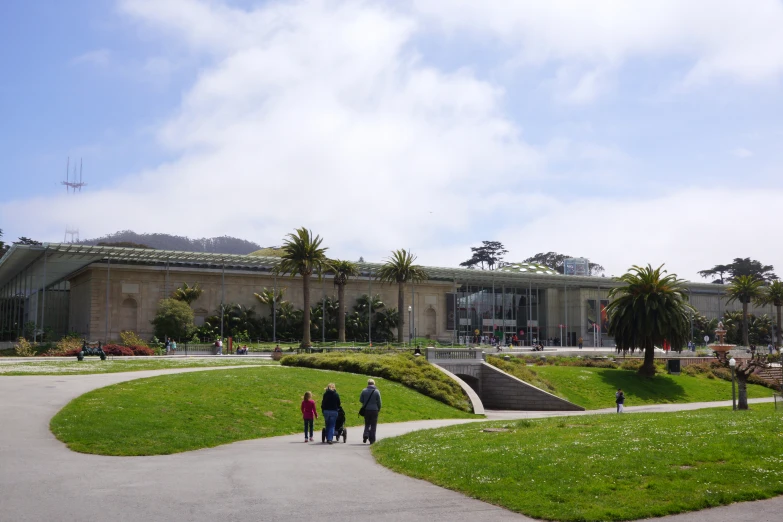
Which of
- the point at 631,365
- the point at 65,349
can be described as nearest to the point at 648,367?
the point at 631,365

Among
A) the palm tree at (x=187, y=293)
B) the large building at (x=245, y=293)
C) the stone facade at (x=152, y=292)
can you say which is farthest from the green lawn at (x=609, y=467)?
the palm tree at (x=187, y=293)

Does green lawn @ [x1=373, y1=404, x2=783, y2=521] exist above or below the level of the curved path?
above

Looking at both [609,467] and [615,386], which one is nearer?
[609,467]

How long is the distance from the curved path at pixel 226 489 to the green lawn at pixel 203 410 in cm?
104

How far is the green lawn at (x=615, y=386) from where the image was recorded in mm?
47528

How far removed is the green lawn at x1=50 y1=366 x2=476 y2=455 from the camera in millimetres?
18938

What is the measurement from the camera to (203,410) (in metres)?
23.8

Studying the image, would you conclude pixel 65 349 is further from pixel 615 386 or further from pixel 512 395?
pixel 615 386

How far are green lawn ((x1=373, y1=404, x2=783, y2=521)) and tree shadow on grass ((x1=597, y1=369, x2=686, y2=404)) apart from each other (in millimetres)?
34320

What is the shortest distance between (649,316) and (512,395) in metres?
16.0

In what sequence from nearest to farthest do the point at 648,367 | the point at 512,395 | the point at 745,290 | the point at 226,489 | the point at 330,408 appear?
the point at 226,489 < the point at 330,408 < the point at 512,395 < the point at 648,367 < the point at 745,290

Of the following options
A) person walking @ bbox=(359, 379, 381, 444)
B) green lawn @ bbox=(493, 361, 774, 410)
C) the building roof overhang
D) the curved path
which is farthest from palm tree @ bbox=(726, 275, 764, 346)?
the curved path

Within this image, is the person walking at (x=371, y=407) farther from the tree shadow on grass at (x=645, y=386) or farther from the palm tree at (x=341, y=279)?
the palm tree at (x=341, y=279)

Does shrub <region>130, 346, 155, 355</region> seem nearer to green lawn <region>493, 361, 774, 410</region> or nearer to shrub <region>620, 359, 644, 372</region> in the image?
green lawn <region>493, 361, 774, 410</region>
